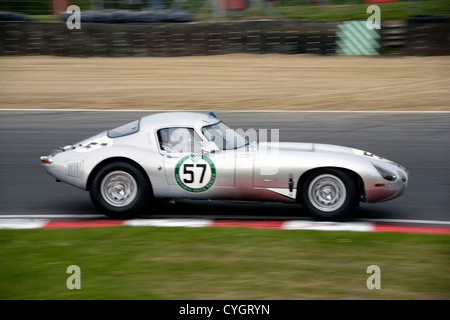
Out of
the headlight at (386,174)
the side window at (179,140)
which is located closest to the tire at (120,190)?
the side window at (179,140)

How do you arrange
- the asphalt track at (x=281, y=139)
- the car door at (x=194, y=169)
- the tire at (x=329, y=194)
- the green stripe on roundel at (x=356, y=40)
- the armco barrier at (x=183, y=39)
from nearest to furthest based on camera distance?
the tire at (x=329, y=194), the car door at (x=194, y=169), the asphalt track at (x=281, y=139), the green stripe on roundel at (x=356, y=40), the armco barrier at (x=183, y=39)

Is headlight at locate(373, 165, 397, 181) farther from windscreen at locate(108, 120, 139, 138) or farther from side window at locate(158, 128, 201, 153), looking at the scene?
windscreen at locate(108, 120, 139, 138)

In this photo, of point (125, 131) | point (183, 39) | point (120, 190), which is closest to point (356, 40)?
point (183, 39)

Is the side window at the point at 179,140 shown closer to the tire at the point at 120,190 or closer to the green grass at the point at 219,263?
the tire at the point at 120,190

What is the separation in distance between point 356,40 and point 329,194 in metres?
14.5

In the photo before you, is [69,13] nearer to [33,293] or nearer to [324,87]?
[324,87]

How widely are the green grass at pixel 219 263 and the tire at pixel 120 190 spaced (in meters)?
0.66

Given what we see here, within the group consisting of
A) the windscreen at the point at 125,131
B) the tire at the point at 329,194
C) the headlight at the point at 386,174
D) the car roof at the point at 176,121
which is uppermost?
the car roof at the point at 176,121

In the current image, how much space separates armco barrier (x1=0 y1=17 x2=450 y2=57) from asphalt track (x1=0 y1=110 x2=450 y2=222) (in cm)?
667

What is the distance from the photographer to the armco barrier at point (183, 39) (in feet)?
68.6

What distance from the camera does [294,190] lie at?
24.9 feet

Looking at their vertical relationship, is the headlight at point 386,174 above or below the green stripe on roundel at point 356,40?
below

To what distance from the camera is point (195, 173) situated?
762 centimetres

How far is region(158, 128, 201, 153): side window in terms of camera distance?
7.77 meters
